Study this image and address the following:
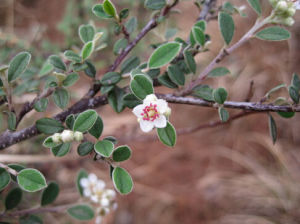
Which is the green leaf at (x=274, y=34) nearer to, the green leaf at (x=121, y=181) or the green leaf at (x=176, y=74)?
the green leaf at (x=176, y=74)

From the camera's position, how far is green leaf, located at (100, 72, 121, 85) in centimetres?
93

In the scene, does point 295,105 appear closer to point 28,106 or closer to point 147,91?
point 147,91

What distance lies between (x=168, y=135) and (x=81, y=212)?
65 cm

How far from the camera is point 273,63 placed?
342cm

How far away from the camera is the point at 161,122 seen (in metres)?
0.77

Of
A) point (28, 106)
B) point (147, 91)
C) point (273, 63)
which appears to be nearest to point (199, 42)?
point (147, 91)

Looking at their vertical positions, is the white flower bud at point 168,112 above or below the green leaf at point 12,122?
above

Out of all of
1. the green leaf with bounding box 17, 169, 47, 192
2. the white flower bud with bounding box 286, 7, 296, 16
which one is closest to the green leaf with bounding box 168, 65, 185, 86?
the white flower bud with bounding box 286, 7, 296, 16

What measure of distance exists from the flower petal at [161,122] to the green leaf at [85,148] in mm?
192

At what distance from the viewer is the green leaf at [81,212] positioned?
1.19m

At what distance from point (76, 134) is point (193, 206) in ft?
6.92

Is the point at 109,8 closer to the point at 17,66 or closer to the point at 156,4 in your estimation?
the point at 156,4

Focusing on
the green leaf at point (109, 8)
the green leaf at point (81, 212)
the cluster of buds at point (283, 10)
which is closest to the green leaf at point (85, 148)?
the green leaf at point (109, 8)

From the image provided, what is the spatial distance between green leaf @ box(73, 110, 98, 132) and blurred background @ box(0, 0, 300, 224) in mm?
1317
